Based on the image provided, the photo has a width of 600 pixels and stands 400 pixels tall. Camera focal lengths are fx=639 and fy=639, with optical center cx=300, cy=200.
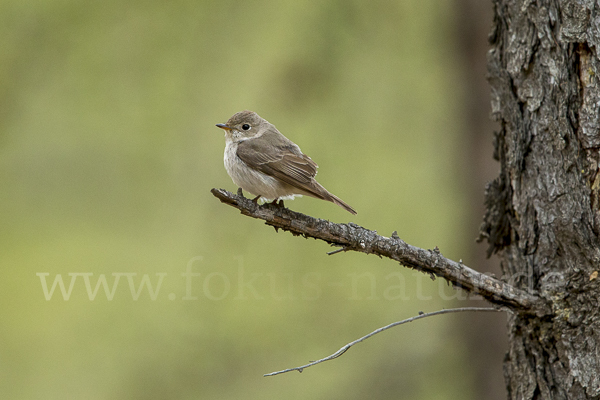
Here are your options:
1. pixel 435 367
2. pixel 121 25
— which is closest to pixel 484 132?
pixel 435 367

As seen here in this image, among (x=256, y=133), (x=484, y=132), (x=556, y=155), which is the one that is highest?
(x=484, y=132)

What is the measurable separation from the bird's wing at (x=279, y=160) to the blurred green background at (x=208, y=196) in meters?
1.47

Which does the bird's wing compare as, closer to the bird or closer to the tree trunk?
the bird

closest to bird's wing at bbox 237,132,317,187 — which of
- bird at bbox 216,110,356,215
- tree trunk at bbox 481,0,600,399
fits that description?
bird at bbox 216,110,356,215

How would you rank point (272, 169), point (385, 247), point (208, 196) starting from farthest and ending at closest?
point (208, 196)
point (272, 169)
point (385, 247)

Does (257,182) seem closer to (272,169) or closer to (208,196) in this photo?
(272,169)

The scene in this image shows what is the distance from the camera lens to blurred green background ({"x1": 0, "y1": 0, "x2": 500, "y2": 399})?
5.53 metres

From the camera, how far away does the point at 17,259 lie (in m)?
6.62

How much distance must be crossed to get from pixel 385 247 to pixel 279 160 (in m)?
1.13

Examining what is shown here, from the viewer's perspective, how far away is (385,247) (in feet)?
10.1

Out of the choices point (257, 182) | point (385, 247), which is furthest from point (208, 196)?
point (385, 247)

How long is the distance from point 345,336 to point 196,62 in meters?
3.07

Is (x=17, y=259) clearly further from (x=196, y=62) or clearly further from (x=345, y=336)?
(x=345, y=336)

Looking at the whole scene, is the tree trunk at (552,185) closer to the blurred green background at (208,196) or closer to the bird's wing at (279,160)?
the bird's wing at (279,160)
